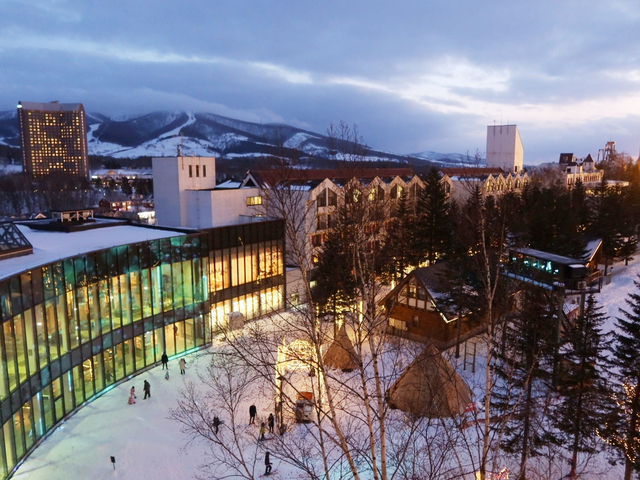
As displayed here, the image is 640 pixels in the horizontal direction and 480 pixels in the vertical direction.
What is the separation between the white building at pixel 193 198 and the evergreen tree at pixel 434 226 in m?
13.7

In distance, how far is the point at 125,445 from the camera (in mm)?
17906

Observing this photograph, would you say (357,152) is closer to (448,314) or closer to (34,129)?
(448,314)

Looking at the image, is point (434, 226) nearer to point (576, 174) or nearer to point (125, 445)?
point (125, 445)

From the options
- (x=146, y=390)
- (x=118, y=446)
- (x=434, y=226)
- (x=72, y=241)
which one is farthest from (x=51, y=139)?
(x=118, y=446)

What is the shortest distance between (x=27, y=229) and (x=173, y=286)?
32.3 ft

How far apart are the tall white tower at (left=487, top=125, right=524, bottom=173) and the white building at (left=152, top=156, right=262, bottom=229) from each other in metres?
63.0

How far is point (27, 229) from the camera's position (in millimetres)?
28094

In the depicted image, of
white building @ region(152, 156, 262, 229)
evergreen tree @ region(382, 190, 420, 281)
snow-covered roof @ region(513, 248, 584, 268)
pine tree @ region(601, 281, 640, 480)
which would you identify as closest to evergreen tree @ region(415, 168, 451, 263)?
evergreen tree @ region(382, 190, 420, 281)

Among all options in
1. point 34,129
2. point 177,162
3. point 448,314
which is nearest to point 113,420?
point 448,314

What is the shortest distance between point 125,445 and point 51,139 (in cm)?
20985

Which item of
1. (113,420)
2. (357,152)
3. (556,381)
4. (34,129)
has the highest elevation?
(34,129)

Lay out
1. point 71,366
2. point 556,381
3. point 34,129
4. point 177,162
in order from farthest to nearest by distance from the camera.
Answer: point 34,129, point 177,162, point 71,366, point 556,381

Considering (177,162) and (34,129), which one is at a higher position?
(34,129)

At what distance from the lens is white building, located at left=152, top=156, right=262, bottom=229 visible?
3669cm
